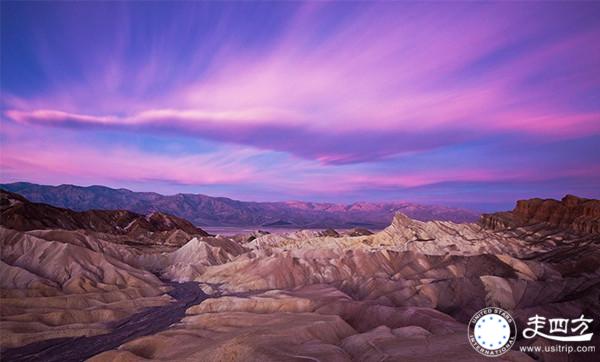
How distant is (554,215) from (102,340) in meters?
109

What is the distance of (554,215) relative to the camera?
10519 cm

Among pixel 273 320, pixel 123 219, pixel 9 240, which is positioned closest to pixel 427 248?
pixel 273 320

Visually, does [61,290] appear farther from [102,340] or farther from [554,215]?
[554,215]

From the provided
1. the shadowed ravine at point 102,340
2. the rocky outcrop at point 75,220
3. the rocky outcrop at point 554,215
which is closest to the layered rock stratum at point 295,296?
the shadowed ravine at point 102,340

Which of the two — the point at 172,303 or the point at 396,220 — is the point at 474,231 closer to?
the point at 396,220

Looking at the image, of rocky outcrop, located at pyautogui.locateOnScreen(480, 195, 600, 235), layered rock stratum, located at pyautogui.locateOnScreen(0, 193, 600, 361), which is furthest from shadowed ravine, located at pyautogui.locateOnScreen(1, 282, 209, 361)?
rocky outcrop, located at pyautogui.locateOnScreen(480, 195, 600, 235)

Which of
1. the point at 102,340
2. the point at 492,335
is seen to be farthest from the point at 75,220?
the point at 492,335

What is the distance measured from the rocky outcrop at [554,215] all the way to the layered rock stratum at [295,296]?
0.51 meters

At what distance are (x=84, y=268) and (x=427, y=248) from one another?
64928mm

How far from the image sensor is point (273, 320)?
1449 inches

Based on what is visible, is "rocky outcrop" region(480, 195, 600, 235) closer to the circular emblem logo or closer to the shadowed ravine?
the circular emblem logo

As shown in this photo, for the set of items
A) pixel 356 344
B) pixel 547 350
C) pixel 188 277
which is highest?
pixel 547 350

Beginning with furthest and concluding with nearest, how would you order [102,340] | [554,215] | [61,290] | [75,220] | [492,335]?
[75,220], [554,215], [61,290], [102,340], [492,335]

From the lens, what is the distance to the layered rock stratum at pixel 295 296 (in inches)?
1129
